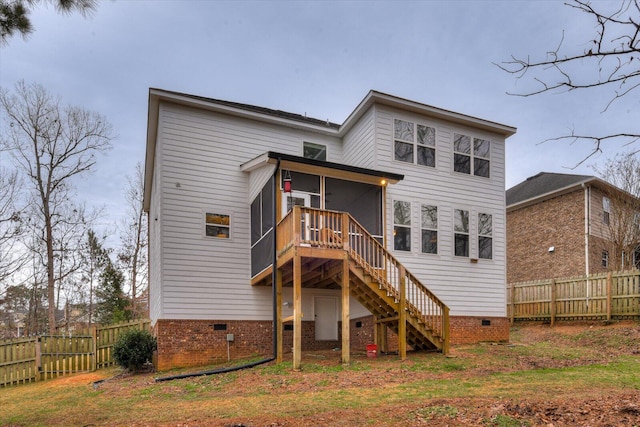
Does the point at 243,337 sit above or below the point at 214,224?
below

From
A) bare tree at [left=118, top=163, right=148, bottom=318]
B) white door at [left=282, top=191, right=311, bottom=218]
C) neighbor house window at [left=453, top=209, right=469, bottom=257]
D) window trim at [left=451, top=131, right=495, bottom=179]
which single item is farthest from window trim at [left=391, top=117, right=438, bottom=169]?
bare tree at [left=118, top=163, right=148, bottom=318]

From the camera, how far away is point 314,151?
16.8m

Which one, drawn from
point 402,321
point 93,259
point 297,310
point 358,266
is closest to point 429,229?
point 402,321

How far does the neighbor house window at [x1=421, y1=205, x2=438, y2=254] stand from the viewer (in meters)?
15.4

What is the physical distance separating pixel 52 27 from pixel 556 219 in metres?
24.9

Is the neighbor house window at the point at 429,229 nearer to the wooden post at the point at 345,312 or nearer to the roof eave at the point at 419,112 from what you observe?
the roof eave at the point at 419,112

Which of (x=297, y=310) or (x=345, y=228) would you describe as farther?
(x=345, y=228)

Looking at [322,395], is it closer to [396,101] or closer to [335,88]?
[396,101]

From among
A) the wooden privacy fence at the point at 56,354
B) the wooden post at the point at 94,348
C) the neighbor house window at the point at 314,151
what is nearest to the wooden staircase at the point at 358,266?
the neighbor house window at the point at 314,151

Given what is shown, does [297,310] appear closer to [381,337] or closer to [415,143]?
[381,337]

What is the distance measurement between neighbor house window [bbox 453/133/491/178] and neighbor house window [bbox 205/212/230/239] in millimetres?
7848

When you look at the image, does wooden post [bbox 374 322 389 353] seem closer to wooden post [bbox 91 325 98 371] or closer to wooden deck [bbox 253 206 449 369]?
wooden deck [bbox 253 206 449 369]

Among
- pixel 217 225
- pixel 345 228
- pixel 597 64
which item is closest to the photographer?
pixel 597 64

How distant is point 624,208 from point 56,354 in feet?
81.1
